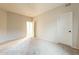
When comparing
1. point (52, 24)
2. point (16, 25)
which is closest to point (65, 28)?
point (52, 24)

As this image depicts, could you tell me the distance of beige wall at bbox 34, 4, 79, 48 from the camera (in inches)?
172

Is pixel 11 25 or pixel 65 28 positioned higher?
pixel 11 25

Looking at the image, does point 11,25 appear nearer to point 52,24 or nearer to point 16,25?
point 16,25

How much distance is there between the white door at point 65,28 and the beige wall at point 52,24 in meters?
0.17

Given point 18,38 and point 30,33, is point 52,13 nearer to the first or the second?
point 30,33

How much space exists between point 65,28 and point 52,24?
2.92 ft

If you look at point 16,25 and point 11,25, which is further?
point 16,25

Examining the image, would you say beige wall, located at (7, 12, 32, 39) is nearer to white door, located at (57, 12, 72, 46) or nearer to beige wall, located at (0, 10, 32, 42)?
beige wall, located at (0, 10, 32, 42)

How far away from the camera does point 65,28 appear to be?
4840 millimetres

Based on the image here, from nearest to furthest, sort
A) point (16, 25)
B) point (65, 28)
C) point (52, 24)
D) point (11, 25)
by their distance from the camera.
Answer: point (65, 28) → point (52, 24) → point (11, 25) → point (16, 25)

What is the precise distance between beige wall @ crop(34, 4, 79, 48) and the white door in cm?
17

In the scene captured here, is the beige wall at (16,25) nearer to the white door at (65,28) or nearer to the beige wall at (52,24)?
the beige wall at (52,24)
